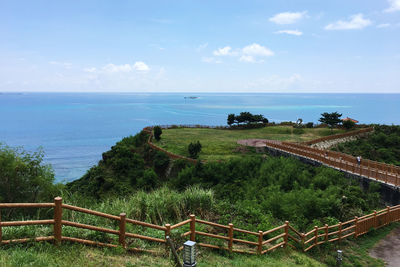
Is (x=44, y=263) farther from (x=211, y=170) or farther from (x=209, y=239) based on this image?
(x=211, y=170)

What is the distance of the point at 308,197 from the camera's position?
17.3 meters

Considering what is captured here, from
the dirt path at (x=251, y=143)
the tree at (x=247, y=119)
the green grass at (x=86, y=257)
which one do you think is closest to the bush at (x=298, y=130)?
the tree at (x=247, y=119)

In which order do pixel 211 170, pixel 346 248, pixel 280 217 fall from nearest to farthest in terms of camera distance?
pixel 346 248 < pixel 280 217 < pixel 211 170

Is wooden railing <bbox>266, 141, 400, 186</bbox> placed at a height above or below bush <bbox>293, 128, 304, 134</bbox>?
below

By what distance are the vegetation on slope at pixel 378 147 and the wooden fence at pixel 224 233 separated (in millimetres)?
20890

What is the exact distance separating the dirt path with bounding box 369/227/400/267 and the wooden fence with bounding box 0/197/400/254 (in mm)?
846

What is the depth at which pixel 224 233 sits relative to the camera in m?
11.4

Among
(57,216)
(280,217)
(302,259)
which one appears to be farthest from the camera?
(280,217)

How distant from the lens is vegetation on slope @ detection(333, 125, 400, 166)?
113 ft

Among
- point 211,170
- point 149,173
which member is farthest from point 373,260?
point 149,173

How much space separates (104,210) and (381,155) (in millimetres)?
34854

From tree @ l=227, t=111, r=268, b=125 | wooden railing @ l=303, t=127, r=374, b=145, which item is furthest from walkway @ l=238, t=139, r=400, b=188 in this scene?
tree @ l=227, t=111, r=268, b=125

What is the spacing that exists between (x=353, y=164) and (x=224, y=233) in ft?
53.7

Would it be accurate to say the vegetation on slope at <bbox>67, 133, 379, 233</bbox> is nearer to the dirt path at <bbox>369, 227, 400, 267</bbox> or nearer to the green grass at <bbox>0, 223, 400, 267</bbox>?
the green grass at <bbox>0, 223, 400, 267</bbox>
